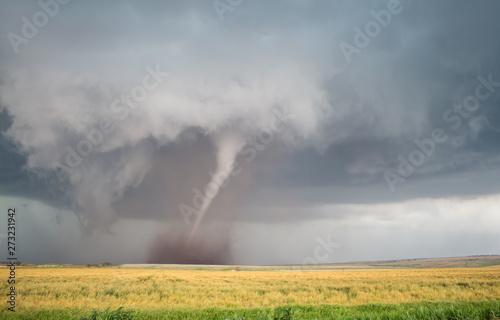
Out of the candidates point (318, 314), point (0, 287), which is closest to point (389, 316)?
point (318, 314)

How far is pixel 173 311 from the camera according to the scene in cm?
2064

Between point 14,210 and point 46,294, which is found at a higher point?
point 14,210

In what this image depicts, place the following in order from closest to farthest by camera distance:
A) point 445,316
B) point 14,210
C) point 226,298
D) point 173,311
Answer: point 445,316
point 173,311
point 14,210
point 226,298

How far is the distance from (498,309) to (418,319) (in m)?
3.66

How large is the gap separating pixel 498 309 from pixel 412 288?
82.2ft

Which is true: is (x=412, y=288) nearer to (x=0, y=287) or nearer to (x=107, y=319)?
(x=107, y=319)

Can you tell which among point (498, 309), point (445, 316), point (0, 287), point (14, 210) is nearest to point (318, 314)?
point (445, 316)

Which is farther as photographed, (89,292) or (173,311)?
(89,292)

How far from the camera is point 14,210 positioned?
78.0 ft

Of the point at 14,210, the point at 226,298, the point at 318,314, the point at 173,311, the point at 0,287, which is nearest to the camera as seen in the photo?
the point at 318,314

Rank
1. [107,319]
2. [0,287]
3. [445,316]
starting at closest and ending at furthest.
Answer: [107,319] → [445,316] → [0,287]

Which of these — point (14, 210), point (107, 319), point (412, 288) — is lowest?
point (412, 288)

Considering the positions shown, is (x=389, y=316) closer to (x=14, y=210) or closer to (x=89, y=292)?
(x=14, y=210)

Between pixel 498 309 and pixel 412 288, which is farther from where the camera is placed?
pixel 412 288
